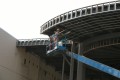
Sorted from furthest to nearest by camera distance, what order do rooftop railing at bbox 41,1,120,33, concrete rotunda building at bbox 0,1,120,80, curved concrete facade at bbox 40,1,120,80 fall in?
concrete rotunda building at bbox 0,1,120,80 → curved concrete facade at bbox 40,1,120,80 → rooftop railing at bbox 41,1,120,33

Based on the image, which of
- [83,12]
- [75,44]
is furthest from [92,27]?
[75,44]

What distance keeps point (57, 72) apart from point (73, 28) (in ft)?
109

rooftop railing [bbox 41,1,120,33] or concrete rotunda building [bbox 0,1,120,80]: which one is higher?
rooftop railing [bbox 41,1,120,33]

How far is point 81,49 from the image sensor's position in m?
46.3

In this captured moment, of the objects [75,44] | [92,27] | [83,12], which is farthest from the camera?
[75,44]

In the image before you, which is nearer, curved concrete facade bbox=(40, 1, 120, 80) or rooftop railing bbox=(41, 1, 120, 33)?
rooftop railing bbox=(41, 1, 120, 33)

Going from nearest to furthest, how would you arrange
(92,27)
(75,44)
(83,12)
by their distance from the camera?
(83,12), (92,27), (75,44)

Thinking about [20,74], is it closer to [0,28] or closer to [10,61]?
[10,61]

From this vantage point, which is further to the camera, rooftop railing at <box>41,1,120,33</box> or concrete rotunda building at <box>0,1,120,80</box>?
concrete rotunda building at <box>0,1,120,80</box>

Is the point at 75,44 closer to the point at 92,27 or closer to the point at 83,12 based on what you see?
the point at 92,27

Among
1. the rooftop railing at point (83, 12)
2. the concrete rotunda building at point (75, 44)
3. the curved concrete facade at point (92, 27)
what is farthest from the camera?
the concrete rotunda building at point (75, 44)

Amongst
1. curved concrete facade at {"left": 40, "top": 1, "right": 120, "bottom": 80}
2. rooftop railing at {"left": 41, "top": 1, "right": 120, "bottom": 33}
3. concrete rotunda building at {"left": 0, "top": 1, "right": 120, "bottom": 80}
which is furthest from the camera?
concrete rotunda building at {"left": 0, "top": 1, "right": 120, "bottom": 80}

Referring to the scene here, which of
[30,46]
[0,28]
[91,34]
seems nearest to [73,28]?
[91,34]

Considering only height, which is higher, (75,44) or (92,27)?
(92,27)
